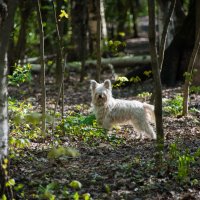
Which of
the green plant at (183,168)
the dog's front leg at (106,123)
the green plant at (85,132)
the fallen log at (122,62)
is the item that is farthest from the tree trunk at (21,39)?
the green plant at (183,168)

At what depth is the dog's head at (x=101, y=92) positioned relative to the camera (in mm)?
10233

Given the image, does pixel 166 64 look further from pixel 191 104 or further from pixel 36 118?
pixel 36 118

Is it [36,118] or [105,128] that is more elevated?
[36,118]

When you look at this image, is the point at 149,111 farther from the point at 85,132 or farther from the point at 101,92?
the point at 85,132

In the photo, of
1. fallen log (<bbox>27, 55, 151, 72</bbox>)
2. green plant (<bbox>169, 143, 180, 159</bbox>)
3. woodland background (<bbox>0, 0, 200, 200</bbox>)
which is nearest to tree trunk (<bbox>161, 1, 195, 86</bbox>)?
woodland background (<bbox>0, 0, 200, 200</bbox>)

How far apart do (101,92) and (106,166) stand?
2.91 m

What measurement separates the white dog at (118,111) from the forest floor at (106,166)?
0.29m

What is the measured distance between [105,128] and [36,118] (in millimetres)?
5043

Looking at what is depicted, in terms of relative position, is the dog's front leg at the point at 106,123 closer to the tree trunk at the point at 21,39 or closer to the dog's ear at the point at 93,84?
the dog's ear at the point at 93,84

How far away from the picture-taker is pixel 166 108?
11.9 m

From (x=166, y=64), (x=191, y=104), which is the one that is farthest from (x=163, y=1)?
(x=191, y=104)

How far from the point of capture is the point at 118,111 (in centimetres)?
1022

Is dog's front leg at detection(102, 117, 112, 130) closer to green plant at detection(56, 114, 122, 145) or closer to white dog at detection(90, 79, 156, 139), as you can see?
white dog at detection(90, 79, 156, 139)

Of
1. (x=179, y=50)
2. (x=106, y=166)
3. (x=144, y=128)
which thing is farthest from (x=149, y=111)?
(x=179, y=50)
